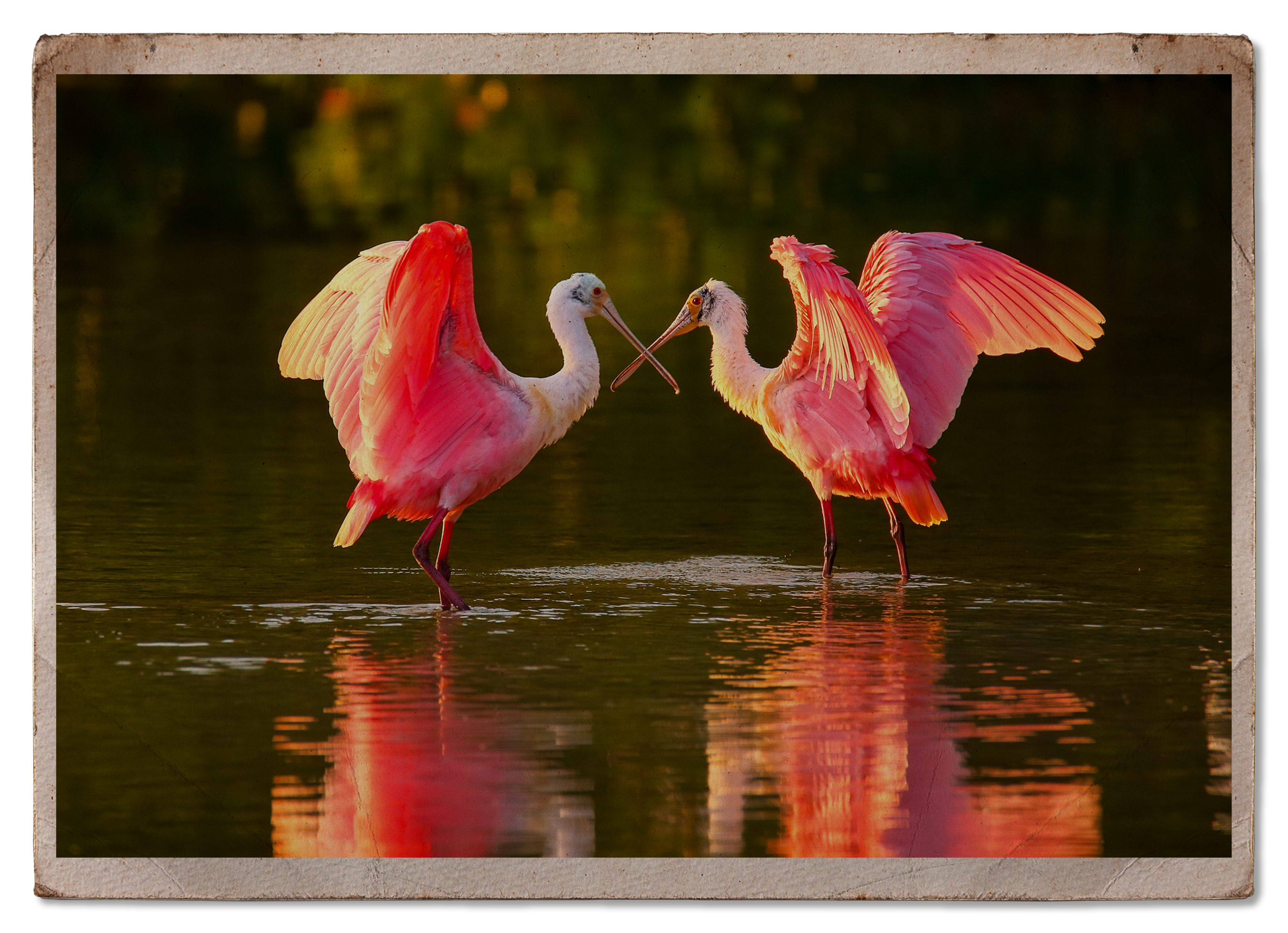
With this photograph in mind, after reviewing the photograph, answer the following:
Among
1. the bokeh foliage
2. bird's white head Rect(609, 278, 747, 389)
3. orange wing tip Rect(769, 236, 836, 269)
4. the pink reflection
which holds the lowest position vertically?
the pink reflection

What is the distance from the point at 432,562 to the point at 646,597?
0.80 meters

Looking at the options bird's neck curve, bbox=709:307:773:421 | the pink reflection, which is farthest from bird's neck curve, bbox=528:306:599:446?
the pink reflection

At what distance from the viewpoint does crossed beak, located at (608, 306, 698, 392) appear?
7344 millimetres

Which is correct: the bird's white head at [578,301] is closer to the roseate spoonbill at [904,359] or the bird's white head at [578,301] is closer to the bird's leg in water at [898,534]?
the roseate spoonbill at [904,359]

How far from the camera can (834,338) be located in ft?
22.6

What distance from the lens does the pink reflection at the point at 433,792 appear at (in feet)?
17.7

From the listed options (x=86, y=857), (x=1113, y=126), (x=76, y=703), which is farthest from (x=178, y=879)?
(x=1113, y=126)

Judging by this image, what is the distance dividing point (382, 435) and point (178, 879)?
69.1 inches

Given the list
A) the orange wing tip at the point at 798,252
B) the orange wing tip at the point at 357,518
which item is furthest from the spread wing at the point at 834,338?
the orange wing tip at the point at 357,518

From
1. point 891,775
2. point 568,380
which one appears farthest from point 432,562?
point 891,775

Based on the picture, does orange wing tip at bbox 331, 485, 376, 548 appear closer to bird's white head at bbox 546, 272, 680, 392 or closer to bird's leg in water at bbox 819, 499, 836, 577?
bird's white head at bbox 546, 272, 680, 392

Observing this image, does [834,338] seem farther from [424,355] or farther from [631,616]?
[424,355]

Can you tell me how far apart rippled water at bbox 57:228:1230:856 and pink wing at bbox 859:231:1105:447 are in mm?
106

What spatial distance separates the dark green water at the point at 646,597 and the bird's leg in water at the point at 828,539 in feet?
0.12
